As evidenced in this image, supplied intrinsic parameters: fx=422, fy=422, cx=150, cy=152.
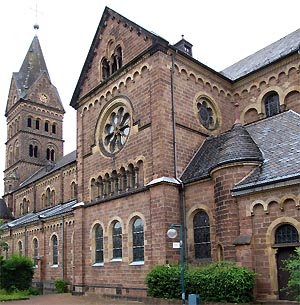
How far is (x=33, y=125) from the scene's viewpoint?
204 feet

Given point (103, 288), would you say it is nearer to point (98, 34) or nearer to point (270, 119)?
point (270, 119)

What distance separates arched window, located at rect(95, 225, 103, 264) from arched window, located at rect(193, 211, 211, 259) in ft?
25.4

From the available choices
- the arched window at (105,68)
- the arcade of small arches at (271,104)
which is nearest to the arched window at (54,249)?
the arched window at (105,68)

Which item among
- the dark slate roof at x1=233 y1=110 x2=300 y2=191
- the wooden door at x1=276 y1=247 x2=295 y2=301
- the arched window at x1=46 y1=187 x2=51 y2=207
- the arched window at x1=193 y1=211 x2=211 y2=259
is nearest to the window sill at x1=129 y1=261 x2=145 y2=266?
the arched window at x1=193 y1=211 x2=211 y2=259

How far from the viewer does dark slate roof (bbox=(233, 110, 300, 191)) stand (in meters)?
17.7

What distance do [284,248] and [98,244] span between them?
13.7 m

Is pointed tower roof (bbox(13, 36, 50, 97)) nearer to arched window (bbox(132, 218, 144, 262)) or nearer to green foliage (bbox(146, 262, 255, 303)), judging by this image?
arched window (bbox(132, 218, 144, 262))

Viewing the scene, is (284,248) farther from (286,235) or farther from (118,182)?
(118,182)

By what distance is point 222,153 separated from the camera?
2056 cm

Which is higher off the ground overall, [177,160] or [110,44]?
[110,44]

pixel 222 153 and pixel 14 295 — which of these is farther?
pixel 14 295

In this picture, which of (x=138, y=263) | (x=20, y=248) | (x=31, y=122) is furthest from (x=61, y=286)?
(x=31, y=122)

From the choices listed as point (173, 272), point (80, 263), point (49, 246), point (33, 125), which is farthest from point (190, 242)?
point (33, 125)

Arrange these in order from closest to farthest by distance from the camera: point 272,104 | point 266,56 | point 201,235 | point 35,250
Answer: point 201,235 → point 272,104 → point 266,56 → point 35,250
